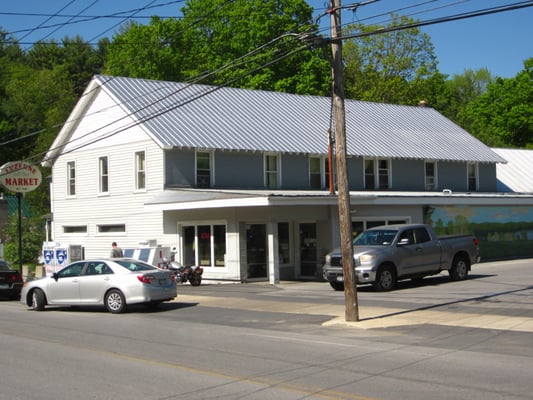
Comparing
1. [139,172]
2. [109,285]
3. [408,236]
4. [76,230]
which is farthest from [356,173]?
[109,285]

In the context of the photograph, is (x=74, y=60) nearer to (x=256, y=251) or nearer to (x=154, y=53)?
(x=154, y=53)

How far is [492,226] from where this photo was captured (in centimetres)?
3509

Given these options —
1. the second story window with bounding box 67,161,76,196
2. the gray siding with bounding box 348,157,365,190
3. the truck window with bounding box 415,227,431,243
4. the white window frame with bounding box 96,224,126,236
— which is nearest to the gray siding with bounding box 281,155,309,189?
the gray siding with bounding box 348,157,365,190

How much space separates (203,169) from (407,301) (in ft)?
45.5

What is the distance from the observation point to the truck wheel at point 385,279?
71.1 feet

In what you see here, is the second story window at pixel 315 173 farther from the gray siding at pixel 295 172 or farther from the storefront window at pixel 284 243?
the storefront window at pixel 284 243

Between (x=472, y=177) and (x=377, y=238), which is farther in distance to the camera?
(x=472, y=177)

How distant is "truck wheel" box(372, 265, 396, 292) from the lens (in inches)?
853

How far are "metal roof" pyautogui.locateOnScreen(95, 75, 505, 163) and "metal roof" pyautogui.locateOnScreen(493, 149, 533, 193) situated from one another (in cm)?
341

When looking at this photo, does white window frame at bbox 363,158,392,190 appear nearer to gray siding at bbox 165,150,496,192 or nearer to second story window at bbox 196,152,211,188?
gray siding at bbox 165,150,496,192

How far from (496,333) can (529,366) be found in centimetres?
354

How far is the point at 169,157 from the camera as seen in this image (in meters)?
29.9

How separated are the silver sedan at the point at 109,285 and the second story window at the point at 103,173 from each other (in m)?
13.4

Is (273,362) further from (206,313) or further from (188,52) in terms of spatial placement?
(188,52)
